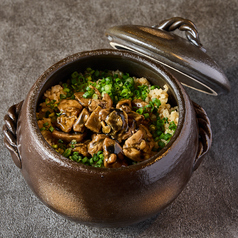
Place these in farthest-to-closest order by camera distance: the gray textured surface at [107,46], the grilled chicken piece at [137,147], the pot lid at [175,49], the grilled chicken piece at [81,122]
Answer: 1. the gray textured surface at [107,46]
2. the pot lid at [175,49]
3. the grilled chicken piece at [81,122]
4. the grilled chicken piece at [137,147]

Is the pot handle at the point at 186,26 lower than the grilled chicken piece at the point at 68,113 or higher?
higher

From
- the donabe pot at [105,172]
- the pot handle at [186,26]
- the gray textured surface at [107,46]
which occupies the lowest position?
the gray textured surface at [107,46]

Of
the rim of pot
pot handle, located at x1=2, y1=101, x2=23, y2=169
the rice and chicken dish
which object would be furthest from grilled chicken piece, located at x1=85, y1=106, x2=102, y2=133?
pot handle, located at x1=2, y1=101, x2=23, y2=169

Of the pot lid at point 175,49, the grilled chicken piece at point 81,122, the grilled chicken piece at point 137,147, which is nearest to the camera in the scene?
the grilled chicken piece at point 137,147

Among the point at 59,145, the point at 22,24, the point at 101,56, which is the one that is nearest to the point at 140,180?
the point at 59,145

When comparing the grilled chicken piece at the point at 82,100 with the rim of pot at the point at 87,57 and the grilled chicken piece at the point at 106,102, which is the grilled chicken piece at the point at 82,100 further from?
the rim of pot at the point at 87,57

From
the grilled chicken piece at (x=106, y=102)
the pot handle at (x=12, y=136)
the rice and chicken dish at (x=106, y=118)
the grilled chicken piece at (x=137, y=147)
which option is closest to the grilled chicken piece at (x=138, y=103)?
the rice and chicken dish at (x=106, y=118)
